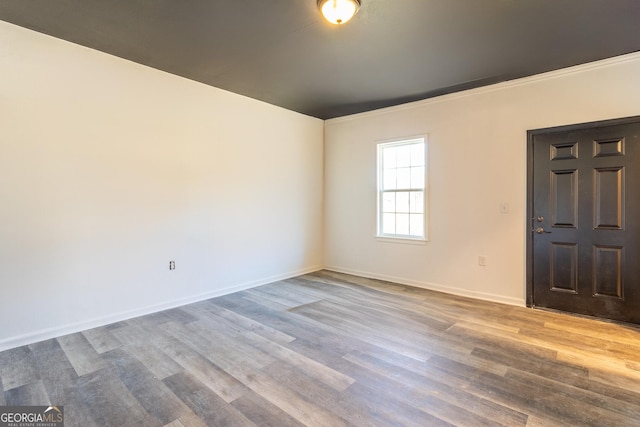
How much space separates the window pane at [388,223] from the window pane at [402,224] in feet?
0.22

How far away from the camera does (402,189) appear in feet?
15.3

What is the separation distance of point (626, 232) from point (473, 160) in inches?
64.5

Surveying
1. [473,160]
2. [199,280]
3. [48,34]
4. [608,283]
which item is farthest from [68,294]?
[608,283]

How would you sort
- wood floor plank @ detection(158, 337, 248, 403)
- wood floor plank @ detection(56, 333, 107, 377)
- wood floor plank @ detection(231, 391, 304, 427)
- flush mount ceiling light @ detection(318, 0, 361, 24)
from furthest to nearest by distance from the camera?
wood floor plank @ detection(56, 333, 107, 377), flush mount ceiling light @ detection(318, 0, 361, 24), wood floor plank @ detection(158, 337, 248, 403), wood floor plank @ detection(231, 391, 304, 427)

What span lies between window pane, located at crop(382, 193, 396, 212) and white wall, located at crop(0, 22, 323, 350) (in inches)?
68.3

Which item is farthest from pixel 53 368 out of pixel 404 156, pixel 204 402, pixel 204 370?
pixel 404 156

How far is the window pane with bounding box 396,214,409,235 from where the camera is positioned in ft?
15.2

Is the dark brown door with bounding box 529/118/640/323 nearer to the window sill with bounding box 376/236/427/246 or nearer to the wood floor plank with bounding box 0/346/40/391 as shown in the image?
the window sill with bounding box 376/236/427/246

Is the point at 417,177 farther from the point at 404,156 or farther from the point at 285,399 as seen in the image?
the point at 285,399

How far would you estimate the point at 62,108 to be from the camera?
2.83 metres

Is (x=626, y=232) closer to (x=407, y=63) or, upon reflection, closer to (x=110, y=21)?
Result: (x=407, y=63)

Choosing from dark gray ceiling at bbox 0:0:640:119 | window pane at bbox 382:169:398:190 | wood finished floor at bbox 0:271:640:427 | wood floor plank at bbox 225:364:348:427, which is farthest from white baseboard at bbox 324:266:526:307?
wood floor plank at bbox 225:364:348:427

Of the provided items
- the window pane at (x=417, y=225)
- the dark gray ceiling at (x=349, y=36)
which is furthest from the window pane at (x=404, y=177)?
the dark gray ceiling at (x=349, y=36)

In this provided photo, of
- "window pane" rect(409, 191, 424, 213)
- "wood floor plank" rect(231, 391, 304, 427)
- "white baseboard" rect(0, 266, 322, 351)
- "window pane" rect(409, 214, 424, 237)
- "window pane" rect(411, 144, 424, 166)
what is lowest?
"wood floor plank" rect(231, 391, 304, 427)
